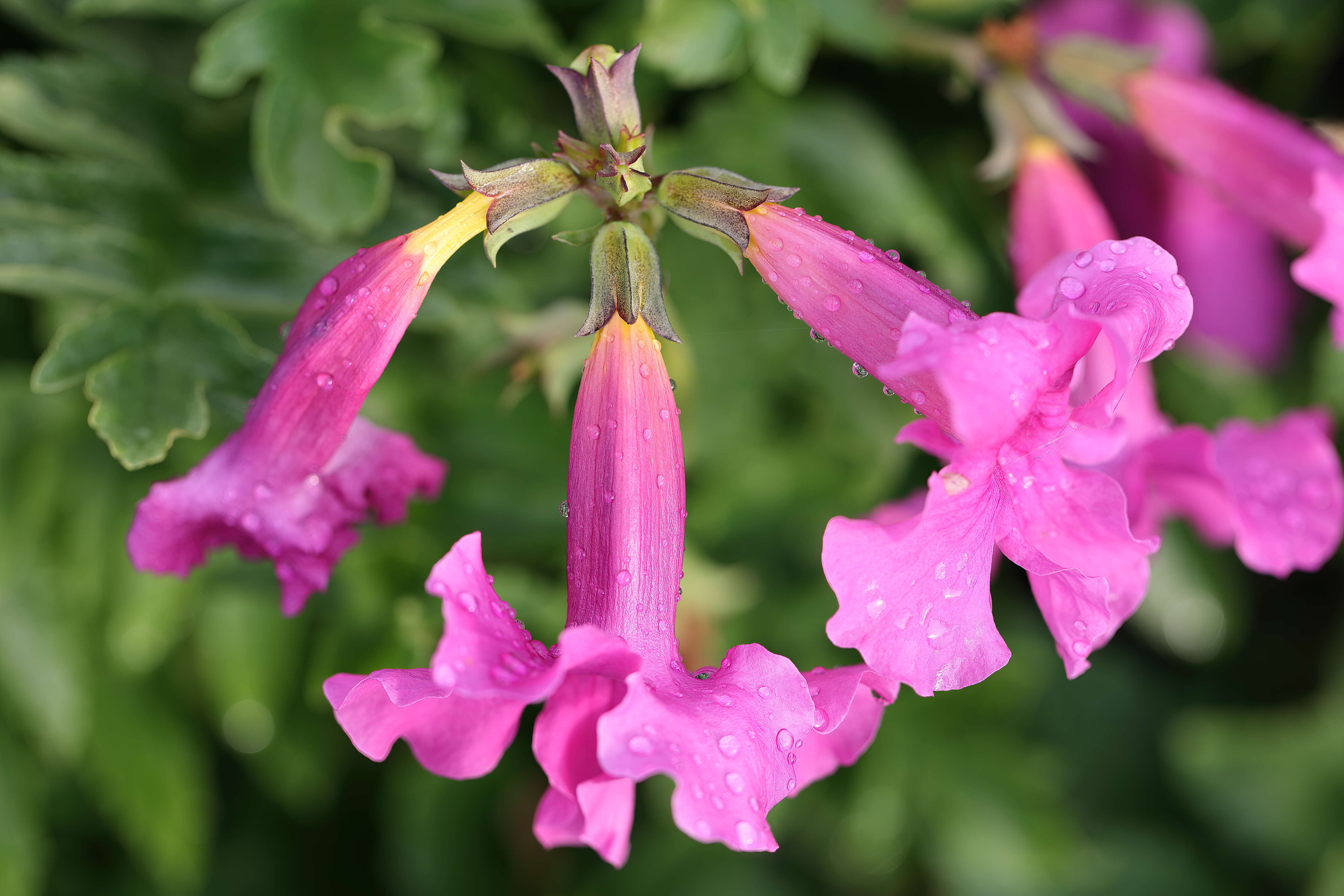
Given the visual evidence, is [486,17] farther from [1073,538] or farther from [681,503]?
[1073,538]

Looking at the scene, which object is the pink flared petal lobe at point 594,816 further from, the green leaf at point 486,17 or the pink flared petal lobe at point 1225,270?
the pink flared petal lobe at point 1225,270

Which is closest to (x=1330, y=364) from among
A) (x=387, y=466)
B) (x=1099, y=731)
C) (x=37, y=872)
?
(x=1099, y=731)

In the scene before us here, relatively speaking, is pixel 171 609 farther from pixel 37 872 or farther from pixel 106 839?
pixel 106 839

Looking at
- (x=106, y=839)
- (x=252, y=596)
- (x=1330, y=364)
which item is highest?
(x=1330, y=364)

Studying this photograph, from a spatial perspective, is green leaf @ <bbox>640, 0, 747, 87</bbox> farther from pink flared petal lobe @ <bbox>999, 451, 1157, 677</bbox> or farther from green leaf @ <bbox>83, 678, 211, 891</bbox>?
green leaf @ <bbox>83, 678, 211, 891</bbox>

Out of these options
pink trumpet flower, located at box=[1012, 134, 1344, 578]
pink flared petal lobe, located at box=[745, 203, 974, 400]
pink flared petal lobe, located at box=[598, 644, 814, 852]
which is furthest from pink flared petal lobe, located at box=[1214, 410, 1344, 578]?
pink flared petal lobe, located at box=[598, 644, 814, 852]

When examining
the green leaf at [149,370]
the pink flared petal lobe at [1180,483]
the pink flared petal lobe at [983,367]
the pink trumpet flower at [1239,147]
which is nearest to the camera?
the pink flared petal lobe at [983,367]

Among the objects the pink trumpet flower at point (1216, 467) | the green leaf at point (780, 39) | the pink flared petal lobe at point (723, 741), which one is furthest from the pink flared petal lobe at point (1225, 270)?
the pink flared petal lobe at point (723, 741)
